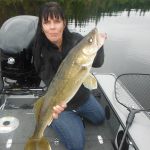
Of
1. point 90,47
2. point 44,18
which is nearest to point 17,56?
point 44,18

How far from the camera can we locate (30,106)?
13.4ft

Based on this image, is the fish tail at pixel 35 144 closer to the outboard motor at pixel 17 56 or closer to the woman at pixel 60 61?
the woman at pixel 60 61

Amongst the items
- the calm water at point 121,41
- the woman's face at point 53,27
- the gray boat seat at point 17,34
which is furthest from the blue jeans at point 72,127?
the calm water at point 121,41

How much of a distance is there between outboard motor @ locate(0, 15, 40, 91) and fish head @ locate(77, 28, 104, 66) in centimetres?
178

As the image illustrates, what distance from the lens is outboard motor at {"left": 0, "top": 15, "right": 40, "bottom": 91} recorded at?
4.14 m

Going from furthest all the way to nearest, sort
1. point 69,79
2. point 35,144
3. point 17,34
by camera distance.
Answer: point 17,34, point 35,144, point 69,79

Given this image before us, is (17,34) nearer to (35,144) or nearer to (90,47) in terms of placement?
(35,144)

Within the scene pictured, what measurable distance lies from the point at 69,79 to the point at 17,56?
5.68 ft

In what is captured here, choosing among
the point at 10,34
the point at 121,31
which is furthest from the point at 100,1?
the point at 10,34

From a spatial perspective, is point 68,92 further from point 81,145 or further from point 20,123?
point 20,123

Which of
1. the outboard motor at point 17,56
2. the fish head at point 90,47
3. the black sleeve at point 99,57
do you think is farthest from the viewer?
the outboard motor at point 17,56

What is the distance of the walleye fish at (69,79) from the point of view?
96.1 inches

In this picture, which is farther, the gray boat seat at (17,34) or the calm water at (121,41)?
the calm water at (121,41)

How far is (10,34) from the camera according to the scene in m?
4.27
